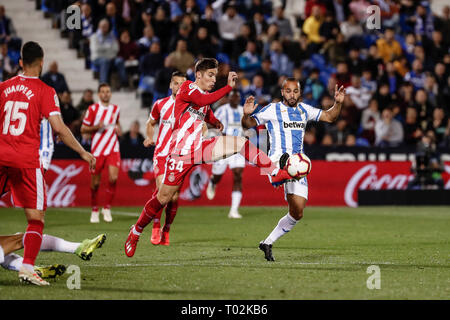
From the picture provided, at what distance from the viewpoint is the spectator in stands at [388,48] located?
22266 millimetres

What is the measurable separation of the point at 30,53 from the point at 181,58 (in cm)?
1199

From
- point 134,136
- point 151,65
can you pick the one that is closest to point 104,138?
point 134,136

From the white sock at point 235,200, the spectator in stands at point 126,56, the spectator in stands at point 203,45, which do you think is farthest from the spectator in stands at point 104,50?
the white sock at point 235,200

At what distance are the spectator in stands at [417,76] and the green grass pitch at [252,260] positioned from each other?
689 centimetres

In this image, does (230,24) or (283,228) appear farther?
(230,24)

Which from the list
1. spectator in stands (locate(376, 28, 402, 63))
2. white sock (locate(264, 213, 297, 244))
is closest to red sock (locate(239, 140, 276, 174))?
white sock (locate(264, 213, 297, 244))

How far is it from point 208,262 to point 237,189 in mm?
6739

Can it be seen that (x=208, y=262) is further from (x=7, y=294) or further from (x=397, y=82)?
(x=397, y=82)

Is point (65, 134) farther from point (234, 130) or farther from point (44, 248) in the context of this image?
point (234, 130)

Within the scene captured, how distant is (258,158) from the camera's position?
30.7 feet

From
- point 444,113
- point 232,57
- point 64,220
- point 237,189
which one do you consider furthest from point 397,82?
point 64,220

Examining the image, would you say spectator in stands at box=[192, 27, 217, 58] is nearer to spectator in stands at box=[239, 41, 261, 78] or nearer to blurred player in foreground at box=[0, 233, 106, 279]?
spectator in stands at box=[239, 41, 261, 78]

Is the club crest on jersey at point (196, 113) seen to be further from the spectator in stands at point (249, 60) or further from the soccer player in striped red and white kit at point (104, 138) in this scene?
the spectator in stands at point (249, 60)

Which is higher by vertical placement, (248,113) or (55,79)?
(55,79)
